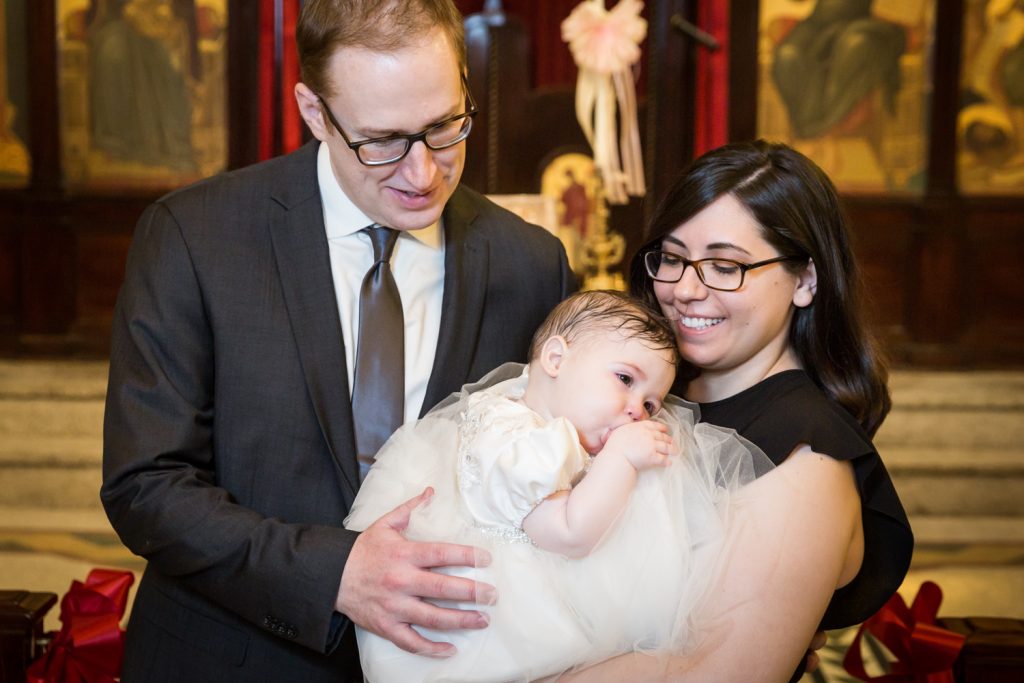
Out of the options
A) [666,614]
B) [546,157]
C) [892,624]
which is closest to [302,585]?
[666,614]

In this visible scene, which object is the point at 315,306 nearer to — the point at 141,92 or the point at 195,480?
the point at 195,480

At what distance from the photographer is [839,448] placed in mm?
1801

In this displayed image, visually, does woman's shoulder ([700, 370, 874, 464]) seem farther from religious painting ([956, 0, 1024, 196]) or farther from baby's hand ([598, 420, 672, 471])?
religious painting ([956, 0, 1024, 196])

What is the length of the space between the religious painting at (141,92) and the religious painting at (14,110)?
22 cm

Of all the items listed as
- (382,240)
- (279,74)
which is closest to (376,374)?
(382,240)

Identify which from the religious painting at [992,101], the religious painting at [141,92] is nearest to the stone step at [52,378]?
the religious painting at [141,92]

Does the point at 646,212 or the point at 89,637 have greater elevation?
the point at 646,212

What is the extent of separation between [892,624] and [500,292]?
104cm

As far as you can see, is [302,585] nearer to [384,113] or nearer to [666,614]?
[666,614]

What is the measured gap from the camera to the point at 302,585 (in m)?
1.74

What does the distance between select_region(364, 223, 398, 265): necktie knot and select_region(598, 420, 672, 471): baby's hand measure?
0.58 metres

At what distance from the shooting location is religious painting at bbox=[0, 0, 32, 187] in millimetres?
6582

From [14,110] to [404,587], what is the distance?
6001 mm

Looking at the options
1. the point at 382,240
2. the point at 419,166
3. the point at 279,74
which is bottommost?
the point at 382,240
